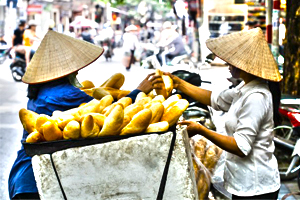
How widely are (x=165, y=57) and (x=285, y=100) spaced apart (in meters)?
13.0

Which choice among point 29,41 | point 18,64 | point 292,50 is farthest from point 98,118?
point 18,64

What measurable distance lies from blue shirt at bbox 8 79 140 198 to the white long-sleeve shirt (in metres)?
0.66

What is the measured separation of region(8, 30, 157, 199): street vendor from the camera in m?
3.43

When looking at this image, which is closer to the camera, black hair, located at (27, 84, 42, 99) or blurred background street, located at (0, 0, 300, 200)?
black hair, located at (27, 84, 42, 99)

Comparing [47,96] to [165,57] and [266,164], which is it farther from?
[165,57]

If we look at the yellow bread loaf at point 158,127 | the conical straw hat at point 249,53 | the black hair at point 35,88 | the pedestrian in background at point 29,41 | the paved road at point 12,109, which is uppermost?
the conical straw hat at point 249,53

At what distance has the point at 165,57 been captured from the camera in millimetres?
19234

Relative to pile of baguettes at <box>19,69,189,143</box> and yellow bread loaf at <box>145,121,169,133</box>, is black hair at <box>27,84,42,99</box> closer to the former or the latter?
pile of baguettes at <box>19,69,189,143</box>

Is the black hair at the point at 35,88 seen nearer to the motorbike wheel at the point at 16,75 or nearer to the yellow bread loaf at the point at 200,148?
the yellow bread loaf at the point at 200,148

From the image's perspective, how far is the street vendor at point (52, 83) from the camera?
343 cm

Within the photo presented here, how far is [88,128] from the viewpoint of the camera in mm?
2730

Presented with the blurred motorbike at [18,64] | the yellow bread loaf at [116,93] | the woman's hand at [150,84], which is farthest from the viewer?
the blurred motorbike at [18,64]

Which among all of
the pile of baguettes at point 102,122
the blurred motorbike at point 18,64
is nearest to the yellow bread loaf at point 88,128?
the pile of baguettes at point 102,122

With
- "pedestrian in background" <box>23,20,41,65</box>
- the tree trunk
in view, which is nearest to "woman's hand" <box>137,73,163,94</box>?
the tree trunk
